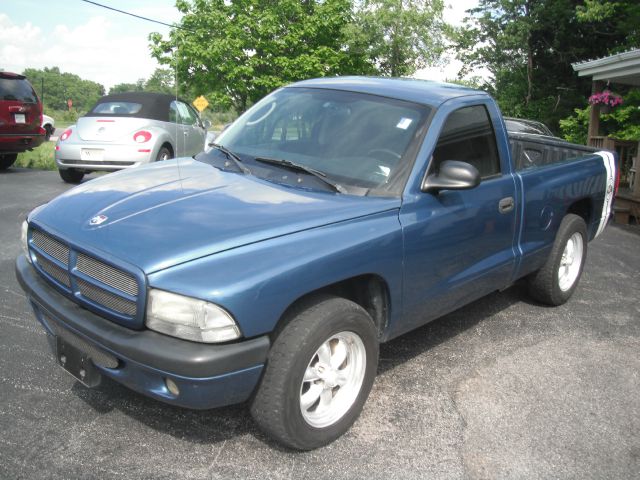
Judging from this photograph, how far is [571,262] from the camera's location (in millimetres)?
5383

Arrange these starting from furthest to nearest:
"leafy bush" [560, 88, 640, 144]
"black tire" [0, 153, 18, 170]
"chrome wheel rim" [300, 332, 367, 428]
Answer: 1. "leafy bush" [560, 88, 640, 144]
2. "black tire" [0, 153, 18, 170]
3. "chrome wheel rim" [300, 332, 367, 428]

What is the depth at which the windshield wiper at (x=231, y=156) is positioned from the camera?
11.7 ft

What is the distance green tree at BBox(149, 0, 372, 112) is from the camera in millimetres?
33000

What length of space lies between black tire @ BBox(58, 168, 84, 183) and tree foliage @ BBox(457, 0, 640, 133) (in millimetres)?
19708

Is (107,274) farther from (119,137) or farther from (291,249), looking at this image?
(119,137)

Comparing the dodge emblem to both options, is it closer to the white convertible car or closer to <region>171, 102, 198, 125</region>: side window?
the white convertible car

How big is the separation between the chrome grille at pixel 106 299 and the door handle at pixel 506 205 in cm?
249

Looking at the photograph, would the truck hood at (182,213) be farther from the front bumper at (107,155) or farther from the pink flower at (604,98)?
the pink flower at (604,98)

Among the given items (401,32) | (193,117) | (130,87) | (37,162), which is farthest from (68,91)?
(193,117)

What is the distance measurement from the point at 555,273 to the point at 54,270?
3.82 m

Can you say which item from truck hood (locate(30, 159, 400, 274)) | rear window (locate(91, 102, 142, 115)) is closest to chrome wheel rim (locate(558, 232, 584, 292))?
truck hood (locate(30, 159, 400, 274))

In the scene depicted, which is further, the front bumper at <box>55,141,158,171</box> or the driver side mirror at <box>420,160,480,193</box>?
the front bumper at <box>55,141,158,171</box>

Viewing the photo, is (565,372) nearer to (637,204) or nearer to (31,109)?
(637,204)

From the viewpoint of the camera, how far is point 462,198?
3.63m
